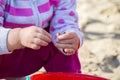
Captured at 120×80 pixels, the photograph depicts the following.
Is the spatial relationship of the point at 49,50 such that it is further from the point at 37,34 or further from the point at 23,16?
the point at 37,34

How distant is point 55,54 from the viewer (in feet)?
4.13

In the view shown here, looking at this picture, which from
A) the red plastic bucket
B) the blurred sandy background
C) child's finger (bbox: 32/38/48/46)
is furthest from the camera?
the blurred sandy background

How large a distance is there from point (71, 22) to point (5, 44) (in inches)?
Result: 10.6

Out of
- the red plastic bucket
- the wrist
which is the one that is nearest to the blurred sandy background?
the red plastic bucket

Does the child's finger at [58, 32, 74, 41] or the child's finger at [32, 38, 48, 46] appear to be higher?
the child's finger at [58, 32, 74, 41]

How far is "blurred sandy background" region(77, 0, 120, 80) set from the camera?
5.60ft

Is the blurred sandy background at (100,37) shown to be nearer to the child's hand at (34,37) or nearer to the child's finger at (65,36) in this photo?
the child's finger at (65,36)

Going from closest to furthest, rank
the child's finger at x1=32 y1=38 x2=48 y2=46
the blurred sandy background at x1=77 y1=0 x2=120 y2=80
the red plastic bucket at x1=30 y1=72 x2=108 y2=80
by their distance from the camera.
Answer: the child's finger at x1=32 y1=38 x2=48 y2=46 → the red plastic bucket at x1=30 y1=72 x2=108 y2=80 → the blurred sandy background at x1=77 y1=0 x2=120 y2=80

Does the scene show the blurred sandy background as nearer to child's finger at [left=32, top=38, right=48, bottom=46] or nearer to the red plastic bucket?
the red plastic bucket

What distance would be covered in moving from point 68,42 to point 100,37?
929 mm

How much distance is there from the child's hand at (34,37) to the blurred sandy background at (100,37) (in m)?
0.70

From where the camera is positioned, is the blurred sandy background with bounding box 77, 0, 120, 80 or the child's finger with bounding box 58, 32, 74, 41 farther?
the blurred sandy background with bounding box 77, 0, 120, 80

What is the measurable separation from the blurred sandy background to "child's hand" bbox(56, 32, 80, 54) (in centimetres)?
56

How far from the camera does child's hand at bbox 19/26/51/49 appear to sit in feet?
3.14
